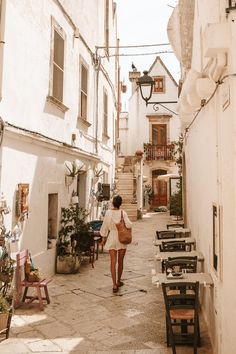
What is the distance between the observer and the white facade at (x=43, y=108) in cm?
657

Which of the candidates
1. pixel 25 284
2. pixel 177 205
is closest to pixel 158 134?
pixel 177 205

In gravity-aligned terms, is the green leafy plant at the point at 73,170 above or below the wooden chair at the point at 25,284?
above

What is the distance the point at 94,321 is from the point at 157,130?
84.0ft

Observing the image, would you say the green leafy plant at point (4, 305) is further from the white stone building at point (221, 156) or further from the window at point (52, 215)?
the window at point (52, 215)

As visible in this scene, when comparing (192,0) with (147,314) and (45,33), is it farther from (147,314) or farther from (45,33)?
(147,314)

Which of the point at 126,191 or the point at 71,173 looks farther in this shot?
the point at 126,191

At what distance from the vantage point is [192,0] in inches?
289

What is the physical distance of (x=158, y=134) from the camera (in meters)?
30.5

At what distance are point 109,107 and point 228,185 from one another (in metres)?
13.4

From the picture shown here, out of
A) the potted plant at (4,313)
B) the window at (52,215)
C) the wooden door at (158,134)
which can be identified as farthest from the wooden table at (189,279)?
the wooden door at (158,134)

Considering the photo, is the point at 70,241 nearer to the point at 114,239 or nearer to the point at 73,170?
the point at 73,170

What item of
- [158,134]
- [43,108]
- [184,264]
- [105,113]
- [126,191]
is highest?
[158,134]

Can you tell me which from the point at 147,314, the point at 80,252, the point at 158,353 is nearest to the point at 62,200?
the point at 80,252

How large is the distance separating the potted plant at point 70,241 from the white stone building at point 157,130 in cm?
1973
